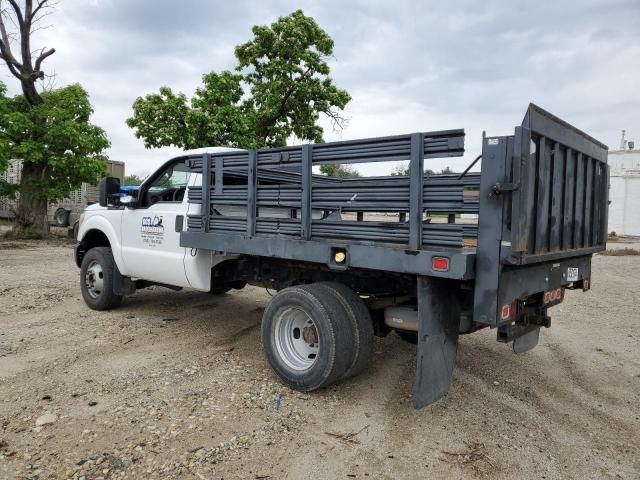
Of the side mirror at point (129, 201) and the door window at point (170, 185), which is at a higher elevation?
the door window at point (170, 185)

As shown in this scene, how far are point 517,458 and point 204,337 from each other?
3584mm

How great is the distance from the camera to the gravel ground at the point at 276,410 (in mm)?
3018

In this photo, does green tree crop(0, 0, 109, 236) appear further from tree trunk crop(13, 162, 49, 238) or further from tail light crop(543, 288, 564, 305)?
tail light crop(543, 288, 564, 305)

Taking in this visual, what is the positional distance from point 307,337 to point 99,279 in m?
3.79

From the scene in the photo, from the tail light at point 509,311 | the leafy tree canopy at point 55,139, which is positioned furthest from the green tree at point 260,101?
the tail light at point 509,311

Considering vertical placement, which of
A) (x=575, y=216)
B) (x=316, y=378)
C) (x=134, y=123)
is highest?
(x=134, y=123)

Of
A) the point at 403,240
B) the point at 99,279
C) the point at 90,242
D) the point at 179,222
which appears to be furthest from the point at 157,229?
the point at 403,240

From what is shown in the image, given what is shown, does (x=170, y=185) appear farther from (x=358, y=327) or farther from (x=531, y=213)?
(x=531, y=213)

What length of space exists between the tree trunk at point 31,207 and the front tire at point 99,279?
1203cm

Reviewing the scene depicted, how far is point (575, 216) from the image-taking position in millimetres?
3961

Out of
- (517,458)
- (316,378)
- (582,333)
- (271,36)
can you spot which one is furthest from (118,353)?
(271,36)

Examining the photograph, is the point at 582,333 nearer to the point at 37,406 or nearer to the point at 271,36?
the point at 37,406

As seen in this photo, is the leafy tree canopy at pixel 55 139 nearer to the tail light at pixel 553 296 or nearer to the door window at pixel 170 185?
the door window at pixel 170 185

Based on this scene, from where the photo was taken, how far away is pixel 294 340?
4336mm
